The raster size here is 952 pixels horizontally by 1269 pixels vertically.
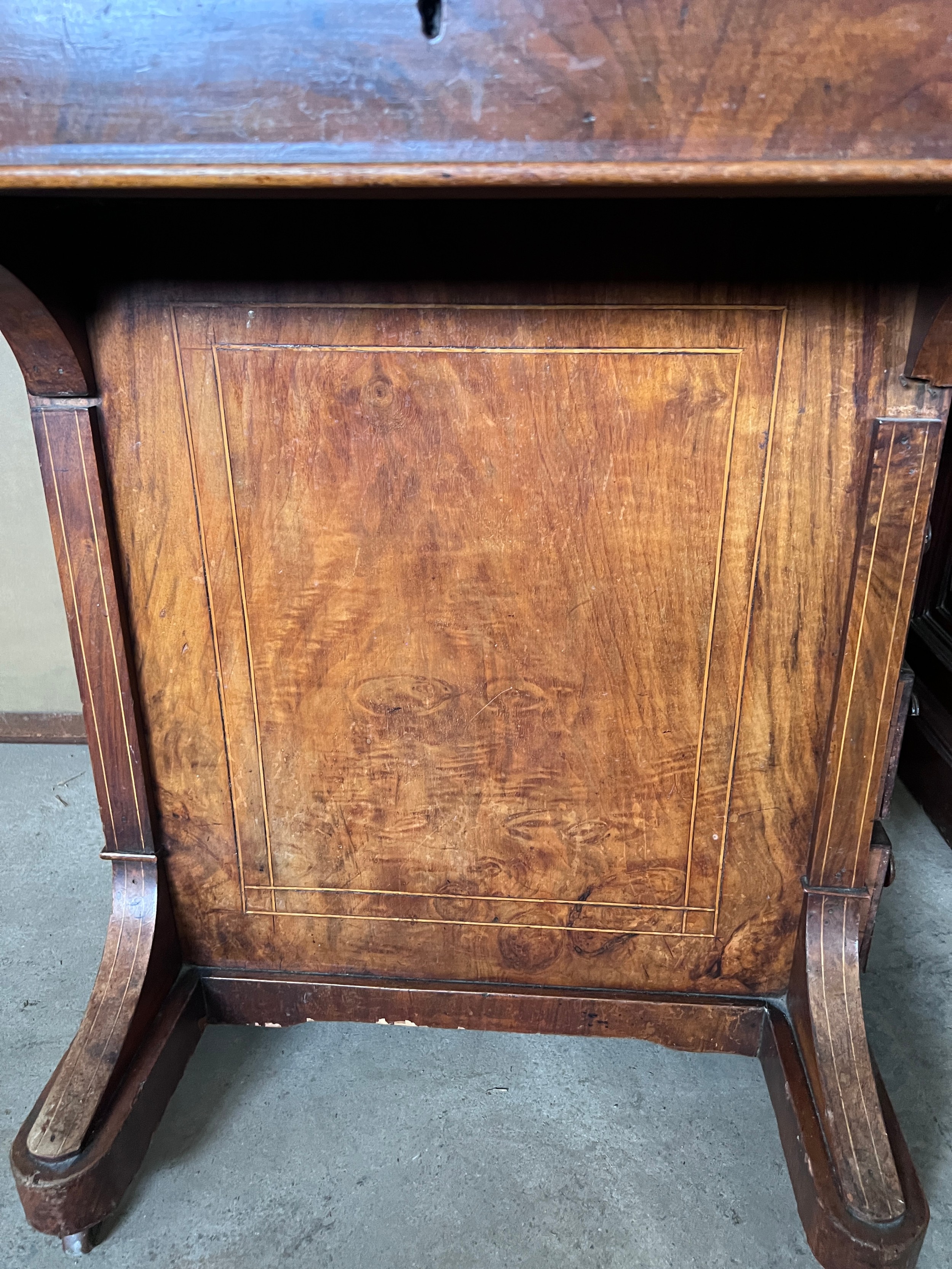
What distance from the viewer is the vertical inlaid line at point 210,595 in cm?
116

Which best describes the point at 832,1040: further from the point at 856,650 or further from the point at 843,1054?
the point at 856,650

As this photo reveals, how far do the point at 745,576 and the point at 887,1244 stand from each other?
0.79 meters

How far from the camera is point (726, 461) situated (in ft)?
3.75

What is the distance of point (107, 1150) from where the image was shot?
120 centimetres

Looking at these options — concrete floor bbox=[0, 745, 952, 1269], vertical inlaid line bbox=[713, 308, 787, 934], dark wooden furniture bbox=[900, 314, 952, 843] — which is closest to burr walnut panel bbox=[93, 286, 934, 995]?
vertical inlaid line bbox=[713, 308, 787, 934]

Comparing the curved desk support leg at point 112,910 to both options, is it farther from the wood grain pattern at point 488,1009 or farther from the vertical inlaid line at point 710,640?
the vertical inlaid line at point 710,640

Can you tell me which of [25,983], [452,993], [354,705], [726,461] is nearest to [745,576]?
[726,461]

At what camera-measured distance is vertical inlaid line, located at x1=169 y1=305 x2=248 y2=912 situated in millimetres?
1157

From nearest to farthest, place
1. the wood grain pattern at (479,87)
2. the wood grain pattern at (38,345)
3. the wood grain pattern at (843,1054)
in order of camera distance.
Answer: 1. the wood grain pattern at (479,87)
2. the wood grain pattern at (38,345)
3. the wood grain pattern at (843,1054)

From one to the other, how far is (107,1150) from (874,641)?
1145mm

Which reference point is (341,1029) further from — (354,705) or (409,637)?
(409,637)

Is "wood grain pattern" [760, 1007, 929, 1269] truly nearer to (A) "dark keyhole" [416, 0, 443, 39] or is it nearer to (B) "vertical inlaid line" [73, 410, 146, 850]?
(B) "vertical inlaid line" [73, 410, 146, 850]

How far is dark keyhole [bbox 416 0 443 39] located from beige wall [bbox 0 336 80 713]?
1560mm

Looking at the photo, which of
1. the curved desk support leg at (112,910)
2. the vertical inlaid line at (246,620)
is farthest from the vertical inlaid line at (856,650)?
the curved desk support leg at (112,910)
